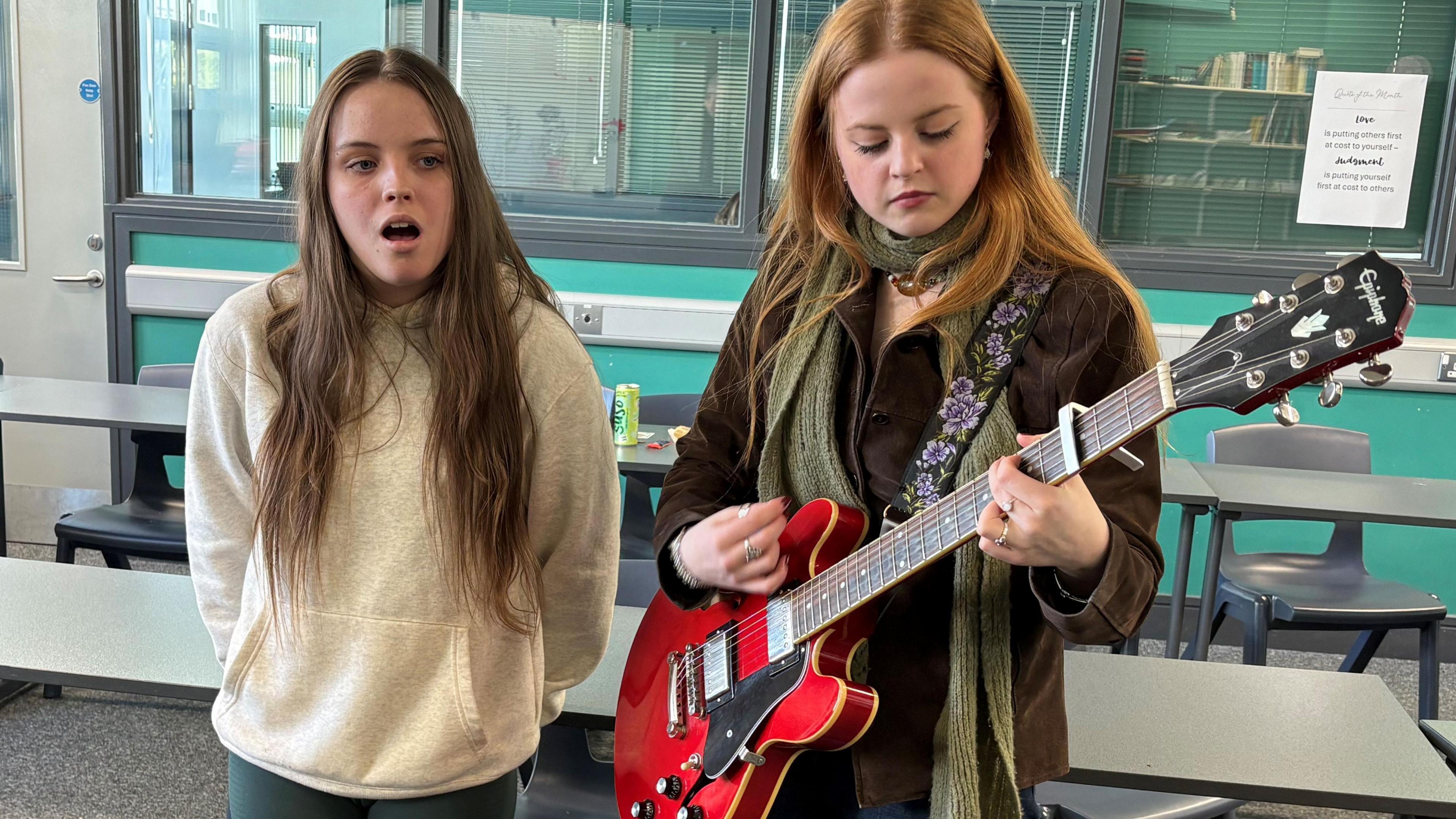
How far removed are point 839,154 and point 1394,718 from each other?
1.20m

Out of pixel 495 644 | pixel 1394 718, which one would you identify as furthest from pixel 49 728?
pixel 1394 718

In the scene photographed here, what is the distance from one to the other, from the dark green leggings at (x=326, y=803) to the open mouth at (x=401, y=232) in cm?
58

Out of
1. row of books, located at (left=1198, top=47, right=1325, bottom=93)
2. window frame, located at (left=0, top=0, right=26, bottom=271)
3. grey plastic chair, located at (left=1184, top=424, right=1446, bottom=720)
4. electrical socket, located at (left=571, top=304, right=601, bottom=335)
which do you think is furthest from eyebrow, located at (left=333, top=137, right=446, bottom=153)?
window frame, located at (left=0, top=0, right=26, bottom=271)

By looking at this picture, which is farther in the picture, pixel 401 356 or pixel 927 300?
pixel 401 356

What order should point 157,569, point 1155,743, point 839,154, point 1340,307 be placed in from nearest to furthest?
point 1340,307 → point 839,154 → point 1155,743 → point 157,569

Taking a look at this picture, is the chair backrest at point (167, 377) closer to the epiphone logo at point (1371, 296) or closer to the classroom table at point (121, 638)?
the classroom table at point (121, 638)

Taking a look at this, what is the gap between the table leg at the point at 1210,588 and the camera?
2930 mm

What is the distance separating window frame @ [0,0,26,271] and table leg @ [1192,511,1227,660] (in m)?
4.25

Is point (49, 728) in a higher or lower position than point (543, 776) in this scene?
lower

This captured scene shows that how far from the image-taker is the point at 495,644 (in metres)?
1.25

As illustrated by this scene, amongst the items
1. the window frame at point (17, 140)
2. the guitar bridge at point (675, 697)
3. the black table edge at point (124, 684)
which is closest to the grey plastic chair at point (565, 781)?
the guitar bridge at point (675, 697)

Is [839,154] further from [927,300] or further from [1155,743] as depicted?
[1155,743]

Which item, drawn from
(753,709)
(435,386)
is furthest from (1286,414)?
(435,386)

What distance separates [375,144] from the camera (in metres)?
1.24
